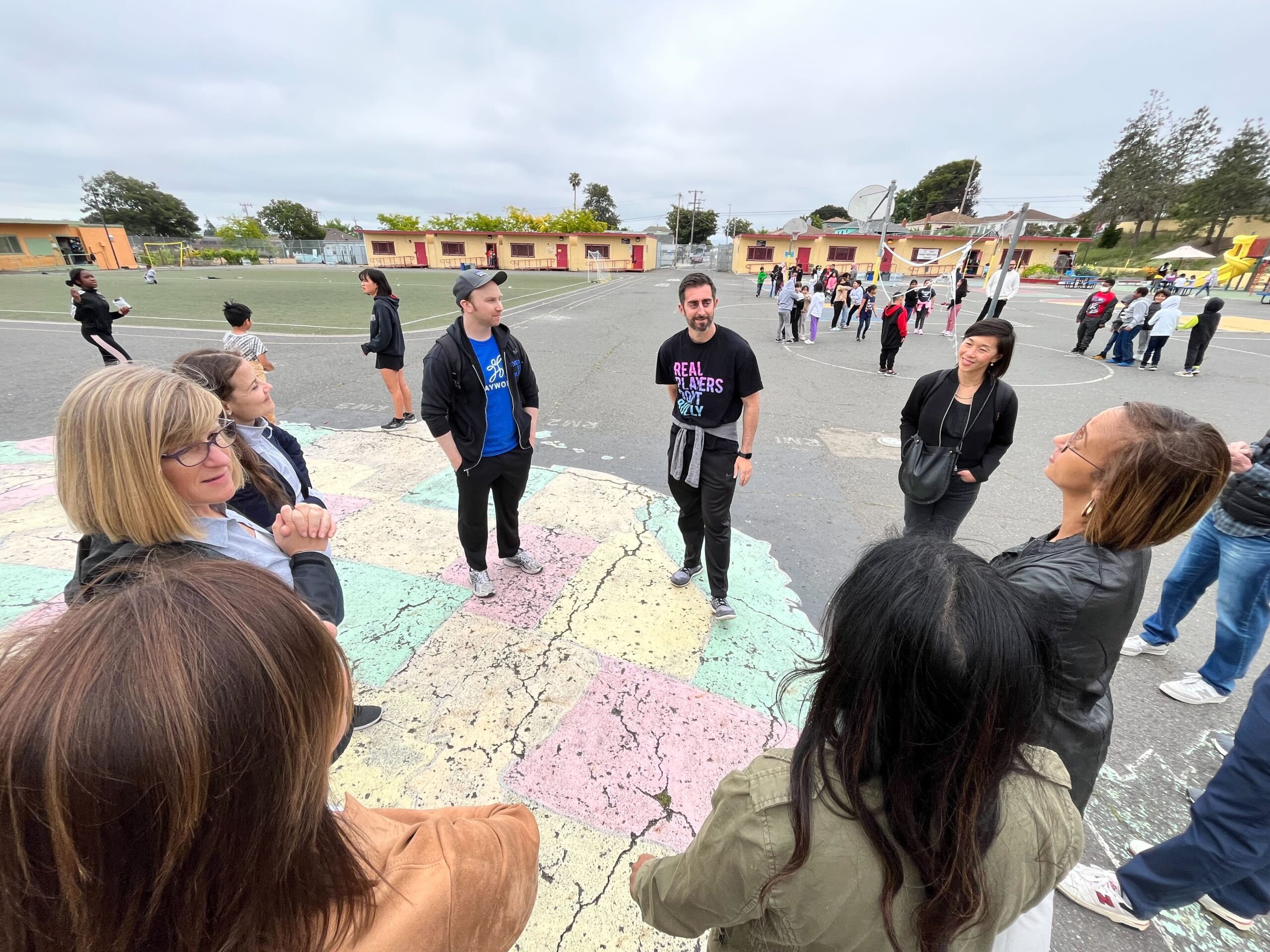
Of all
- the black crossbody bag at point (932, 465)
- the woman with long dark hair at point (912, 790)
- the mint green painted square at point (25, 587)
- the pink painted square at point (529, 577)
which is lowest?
the pink painted square at point (529, 577)

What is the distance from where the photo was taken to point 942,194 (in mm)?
68000

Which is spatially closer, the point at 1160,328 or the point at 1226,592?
the point at 1226,592

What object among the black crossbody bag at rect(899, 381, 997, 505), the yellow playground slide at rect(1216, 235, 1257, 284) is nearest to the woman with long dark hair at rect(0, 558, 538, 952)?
the black crossbody bag at rect(899, 381, 997, 505)

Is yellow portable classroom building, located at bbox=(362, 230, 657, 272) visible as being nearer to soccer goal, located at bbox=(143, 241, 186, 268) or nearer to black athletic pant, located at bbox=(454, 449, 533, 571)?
soccer goal, located at bbox=(143, 241, 186, 268)

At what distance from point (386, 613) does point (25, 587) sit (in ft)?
7.38

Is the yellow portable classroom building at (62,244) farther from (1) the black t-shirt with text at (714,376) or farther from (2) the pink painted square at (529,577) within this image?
(1) the black t-shirt with text at (714,376)

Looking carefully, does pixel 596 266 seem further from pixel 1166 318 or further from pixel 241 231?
pixel 241 231

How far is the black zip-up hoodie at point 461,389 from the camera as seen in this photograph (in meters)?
2.83

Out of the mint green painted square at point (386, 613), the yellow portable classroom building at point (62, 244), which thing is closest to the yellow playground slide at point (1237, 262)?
the mint green painted square at point (386, 613)

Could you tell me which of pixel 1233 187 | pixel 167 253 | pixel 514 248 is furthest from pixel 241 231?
pixel 1233 187

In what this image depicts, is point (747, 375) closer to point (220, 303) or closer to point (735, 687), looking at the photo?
point (735, 687)

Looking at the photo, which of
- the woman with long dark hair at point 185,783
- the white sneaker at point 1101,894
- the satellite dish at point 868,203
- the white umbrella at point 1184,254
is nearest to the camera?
the woman with long dark hair at point 185,783

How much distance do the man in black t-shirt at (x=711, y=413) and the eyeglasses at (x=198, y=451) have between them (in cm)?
216

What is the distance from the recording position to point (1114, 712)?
8.68 ft
